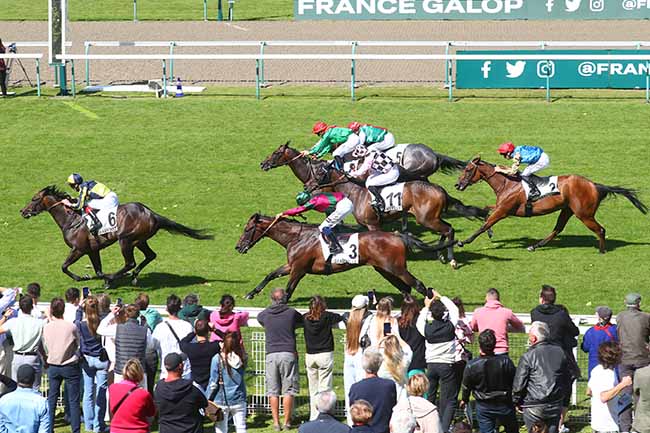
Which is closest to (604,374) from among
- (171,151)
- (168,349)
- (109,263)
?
(168,349)

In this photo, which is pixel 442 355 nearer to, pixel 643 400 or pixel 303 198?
pixel 643 400

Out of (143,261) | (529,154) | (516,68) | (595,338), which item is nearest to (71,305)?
(595,338)

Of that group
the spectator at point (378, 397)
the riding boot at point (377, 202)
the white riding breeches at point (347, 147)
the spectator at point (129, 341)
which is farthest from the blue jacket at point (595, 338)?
the white riding breeches at point (347, 147)

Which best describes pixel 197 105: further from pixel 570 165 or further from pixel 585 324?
pixel 585 324

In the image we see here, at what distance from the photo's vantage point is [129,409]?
351 inches

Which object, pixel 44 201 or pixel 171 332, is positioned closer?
pixel 171 332

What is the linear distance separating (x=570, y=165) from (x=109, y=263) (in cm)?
874

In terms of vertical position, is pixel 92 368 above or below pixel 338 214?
below

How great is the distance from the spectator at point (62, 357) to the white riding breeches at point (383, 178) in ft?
23.2

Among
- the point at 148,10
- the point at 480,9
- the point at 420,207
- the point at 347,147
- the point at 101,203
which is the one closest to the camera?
the point at 101,203

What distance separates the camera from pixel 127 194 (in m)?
21.0

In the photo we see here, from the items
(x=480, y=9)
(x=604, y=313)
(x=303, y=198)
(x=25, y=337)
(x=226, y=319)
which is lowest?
(x=25, y=337)

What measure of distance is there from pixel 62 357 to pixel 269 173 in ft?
38.5

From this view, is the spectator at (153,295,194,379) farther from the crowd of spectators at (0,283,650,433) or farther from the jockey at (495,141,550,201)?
the jockey at (495,141,550,201)
